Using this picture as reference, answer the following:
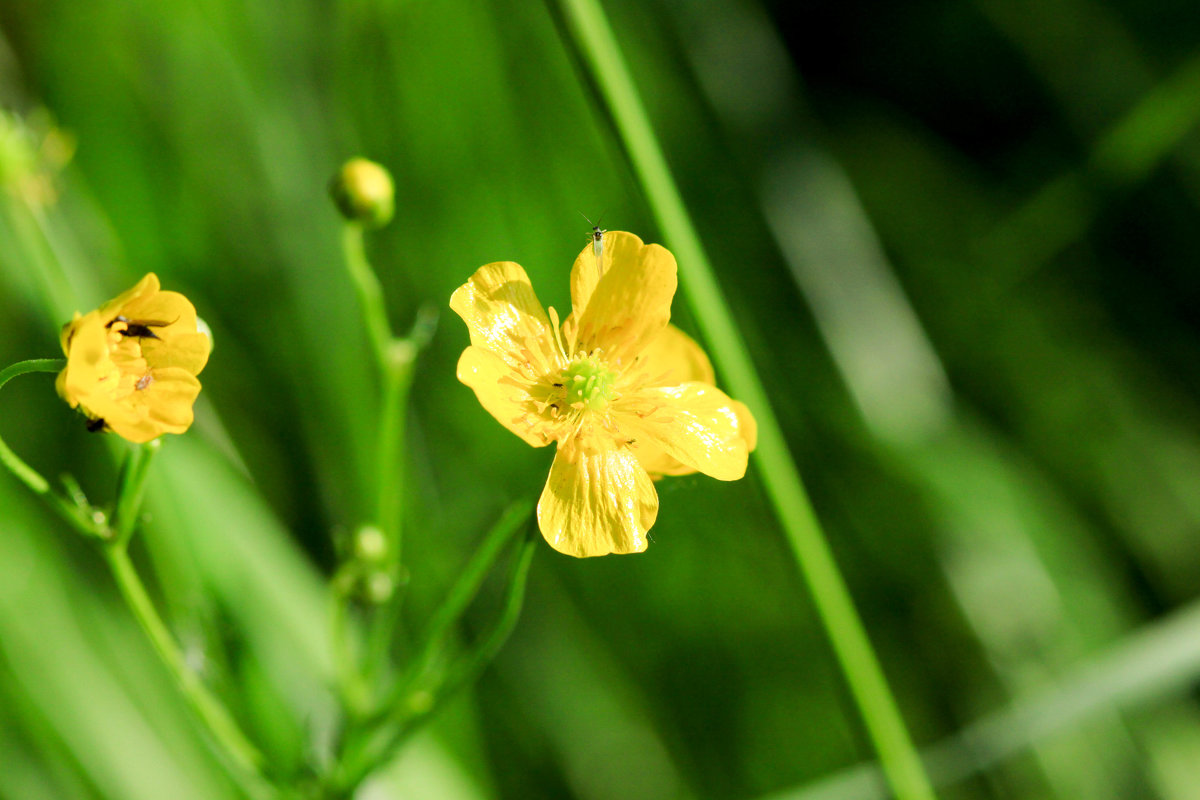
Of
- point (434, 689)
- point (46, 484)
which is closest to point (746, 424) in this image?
point (434, 689)

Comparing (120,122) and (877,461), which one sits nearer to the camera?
(120,122)

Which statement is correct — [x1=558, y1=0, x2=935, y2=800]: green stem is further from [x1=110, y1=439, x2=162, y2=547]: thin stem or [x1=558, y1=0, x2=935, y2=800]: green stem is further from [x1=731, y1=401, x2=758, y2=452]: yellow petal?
[x1=110, y1=439, x2=162, y2=547]: thin stem

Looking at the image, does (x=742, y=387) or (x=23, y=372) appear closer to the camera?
(x=23, y=372)

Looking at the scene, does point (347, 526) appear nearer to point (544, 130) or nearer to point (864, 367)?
point (544, 130)

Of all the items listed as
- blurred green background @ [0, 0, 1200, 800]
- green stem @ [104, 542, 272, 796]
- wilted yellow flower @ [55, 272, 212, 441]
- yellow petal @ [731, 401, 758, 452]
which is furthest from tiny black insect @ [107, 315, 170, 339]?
blurred green background @ [0, 0, 1200, 800]

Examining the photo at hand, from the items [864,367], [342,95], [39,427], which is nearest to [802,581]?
[864,367]

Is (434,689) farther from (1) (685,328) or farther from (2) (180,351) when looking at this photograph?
(1) (685,328)
